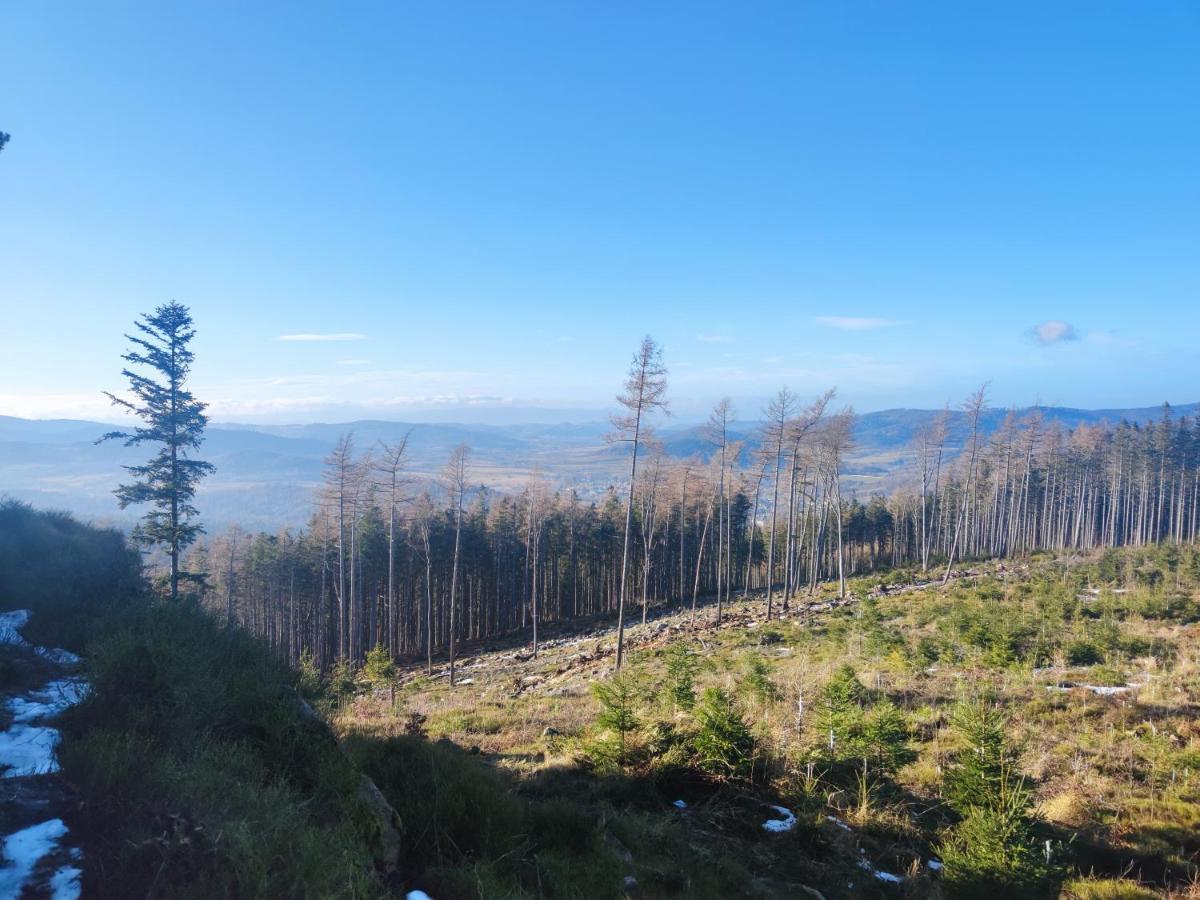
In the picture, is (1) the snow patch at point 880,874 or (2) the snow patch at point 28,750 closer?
(2) the snow patch at point 28,750

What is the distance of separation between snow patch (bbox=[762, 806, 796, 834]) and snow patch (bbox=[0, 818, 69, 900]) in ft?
22.3

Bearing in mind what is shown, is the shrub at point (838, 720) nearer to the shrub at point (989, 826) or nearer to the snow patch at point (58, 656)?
the shrub at point (989, 826)

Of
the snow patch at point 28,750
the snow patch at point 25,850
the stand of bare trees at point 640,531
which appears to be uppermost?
the snow patch at point 25,850

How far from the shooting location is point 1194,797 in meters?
7.30

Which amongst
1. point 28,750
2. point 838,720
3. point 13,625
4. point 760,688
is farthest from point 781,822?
point 13,625

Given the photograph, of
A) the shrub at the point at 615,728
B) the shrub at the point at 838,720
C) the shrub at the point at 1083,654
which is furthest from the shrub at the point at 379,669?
the shrub at the point at 1083,654

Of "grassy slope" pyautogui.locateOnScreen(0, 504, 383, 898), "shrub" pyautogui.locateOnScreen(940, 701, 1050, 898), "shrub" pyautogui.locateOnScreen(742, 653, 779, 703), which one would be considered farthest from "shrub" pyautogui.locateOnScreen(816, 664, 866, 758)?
"grassy slope" pyautogui.locateOnScreen(0, 504, 383, 898)

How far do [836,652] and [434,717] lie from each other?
12116mm

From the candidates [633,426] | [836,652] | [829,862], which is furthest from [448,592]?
[829,862]

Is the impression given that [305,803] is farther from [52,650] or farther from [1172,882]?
[1172,882]

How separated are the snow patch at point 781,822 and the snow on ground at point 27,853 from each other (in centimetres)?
678

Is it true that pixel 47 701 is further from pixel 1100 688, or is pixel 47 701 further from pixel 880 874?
pixel 1100 688

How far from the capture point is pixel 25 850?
361 cm

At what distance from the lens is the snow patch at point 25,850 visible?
3373 mm
